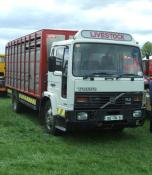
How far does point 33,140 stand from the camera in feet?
33.9

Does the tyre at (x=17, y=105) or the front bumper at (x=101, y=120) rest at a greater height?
the front bumper at (x=101, y=120)

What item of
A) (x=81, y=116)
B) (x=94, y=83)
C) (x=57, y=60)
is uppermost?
(x=57, y=60)

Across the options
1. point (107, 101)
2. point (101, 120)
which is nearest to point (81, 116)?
point (101, 120)

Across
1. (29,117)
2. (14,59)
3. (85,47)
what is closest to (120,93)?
(85,47)

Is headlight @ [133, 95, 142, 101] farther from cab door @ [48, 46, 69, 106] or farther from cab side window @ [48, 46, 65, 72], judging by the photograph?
cab side window @ [48, 46, 65, 72]

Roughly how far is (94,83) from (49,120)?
2069 millimetres

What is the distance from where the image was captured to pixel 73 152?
9.05m

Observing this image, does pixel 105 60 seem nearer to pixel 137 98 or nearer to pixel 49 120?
pixel 137 98

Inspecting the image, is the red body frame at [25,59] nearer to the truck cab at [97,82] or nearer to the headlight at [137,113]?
the truck cab at [97,82]

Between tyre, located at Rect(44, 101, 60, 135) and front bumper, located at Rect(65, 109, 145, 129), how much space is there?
106cm

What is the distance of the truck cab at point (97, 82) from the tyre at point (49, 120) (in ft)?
0.30

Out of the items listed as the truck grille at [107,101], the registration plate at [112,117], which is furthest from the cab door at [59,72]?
the registration plate at [112,117]

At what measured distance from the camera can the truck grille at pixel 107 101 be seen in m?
9.87

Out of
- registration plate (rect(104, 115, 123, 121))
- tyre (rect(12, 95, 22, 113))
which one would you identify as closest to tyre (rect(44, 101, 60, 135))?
registration plate (rect(104, 115, 123, 121))
